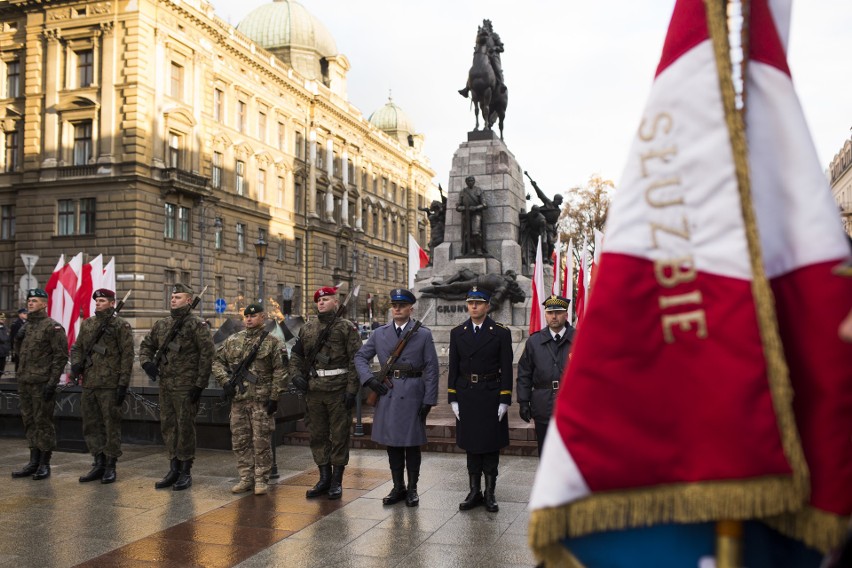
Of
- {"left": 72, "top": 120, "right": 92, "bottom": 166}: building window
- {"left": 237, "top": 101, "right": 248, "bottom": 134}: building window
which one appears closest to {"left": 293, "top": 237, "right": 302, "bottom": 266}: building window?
{"left": 237, "top": 101, "right": 248, "bottom": 134}: building window

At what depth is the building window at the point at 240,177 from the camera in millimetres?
49156

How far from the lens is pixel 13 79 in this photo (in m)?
40.9

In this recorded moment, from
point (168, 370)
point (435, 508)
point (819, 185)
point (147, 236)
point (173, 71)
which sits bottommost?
point (435, 508)

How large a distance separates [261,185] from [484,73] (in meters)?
35.5

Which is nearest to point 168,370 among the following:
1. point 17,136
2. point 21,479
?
point 21,479

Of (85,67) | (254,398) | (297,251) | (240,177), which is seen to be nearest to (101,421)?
(254,398)

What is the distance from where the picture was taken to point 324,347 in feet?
26.0

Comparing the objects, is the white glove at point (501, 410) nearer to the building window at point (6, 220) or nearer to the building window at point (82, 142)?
the building window at point (82, 142)

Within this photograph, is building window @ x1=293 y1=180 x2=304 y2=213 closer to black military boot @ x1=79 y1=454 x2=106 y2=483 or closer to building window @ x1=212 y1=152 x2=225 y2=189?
building window @ x1=212 y1=152 x2=225 y2=189

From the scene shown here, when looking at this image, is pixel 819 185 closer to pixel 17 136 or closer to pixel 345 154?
pixel 17 136

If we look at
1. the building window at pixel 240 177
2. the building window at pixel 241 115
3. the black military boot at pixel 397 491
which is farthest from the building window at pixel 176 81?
the black military boot at pixel 397 491

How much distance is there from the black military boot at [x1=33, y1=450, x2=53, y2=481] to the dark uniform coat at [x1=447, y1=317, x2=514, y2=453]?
5012 mm

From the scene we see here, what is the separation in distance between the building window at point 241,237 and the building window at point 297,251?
7.82 m

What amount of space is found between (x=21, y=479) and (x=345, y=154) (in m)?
58.8
